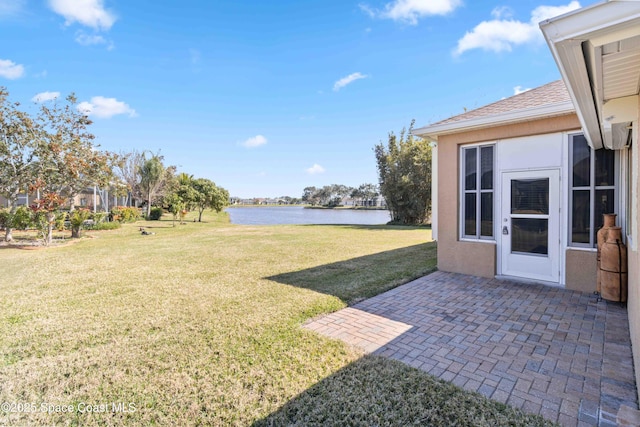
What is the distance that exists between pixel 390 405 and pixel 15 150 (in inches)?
594

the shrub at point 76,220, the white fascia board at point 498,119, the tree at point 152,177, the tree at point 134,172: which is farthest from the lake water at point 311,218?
the white fascia board at point 498,119

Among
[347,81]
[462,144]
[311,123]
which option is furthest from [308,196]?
[462,144]

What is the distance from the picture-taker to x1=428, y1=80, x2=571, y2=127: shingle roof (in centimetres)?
527

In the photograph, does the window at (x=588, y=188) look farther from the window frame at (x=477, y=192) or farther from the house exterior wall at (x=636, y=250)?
the house exterior wall at (x=636, y=250)

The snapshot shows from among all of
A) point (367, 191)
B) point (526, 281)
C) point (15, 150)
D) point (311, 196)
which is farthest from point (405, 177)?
point (311, 196)

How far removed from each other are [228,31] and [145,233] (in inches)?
398

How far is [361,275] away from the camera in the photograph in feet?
21.5

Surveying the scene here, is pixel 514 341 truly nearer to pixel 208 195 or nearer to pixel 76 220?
pixel 76 220

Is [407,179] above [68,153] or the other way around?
the other way around

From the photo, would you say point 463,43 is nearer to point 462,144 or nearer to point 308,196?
point 462,144

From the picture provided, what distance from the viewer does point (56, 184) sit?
457 inches

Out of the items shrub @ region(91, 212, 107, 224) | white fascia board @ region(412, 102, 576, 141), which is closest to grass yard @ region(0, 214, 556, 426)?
white fascia board @ region(412, 102, 576, 141)

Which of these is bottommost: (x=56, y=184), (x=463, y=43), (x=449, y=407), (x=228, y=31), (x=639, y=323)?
(x=449, y=407)

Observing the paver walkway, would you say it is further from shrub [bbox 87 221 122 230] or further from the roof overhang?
shrub [bbox 87 221 122 230]
